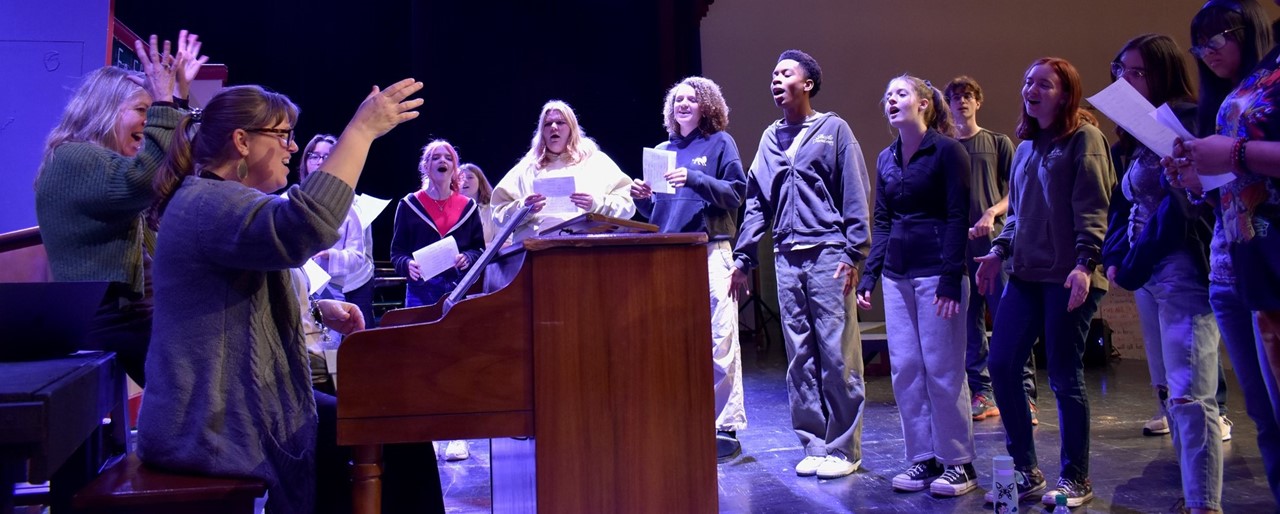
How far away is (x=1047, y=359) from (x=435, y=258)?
2765 mm

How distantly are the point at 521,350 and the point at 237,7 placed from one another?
22.1ft

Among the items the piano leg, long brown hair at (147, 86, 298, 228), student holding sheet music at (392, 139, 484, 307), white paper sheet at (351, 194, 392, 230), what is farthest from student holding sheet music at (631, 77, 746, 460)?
the piano leg

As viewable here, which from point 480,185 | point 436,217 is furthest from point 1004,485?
point 480,185

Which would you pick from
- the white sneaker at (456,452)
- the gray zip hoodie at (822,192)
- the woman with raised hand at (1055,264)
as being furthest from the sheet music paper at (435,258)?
the woman with raised hand at (1055,264)

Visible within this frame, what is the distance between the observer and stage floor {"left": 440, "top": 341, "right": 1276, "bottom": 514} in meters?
3.01

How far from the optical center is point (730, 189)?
3947 millimetres

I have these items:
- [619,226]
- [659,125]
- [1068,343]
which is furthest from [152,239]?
[659,125]

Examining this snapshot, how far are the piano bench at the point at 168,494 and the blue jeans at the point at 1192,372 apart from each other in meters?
2.43

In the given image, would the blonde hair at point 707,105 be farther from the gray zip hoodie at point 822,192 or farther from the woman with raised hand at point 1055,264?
the woman with raised hand at point 1055,264

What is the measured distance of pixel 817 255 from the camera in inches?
141

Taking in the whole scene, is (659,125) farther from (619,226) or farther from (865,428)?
(619,226)

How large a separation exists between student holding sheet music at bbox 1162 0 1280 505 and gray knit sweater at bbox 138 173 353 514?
184cm

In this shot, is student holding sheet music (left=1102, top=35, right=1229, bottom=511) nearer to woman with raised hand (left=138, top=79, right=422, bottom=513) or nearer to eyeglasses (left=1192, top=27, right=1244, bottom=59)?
eyeglasses (left=1192, top=27, right=1244, bottom=59)

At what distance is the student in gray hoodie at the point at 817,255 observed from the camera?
3506 mm
